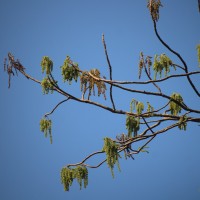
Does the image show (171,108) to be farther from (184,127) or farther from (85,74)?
(85,74)

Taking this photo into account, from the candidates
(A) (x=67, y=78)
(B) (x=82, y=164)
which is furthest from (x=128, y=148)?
(A) (x=67, y=78)

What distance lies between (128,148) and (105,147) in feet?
3.71

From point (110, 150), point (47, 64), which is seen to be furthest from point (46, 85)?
point (110, 150)

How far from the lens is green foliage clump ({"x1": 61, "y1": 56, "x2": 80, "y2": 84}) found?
5.87 metres

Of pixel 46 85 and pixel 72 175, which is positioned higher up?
pixel 46 85

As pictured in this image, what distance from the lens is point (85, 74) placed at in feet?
19.6

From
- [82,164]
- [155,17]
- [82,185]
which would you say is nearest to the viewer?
[155,17]

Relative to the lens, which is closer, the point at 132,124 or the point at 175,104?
the point at 132,124

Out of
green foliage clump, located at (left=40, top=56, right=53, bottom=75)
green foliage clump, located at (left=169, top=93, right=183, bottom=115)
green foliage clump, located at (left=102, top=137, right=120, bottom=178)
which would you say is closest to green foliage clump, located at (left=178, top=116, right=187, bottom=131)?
green foliage clump, located at (left=169, top=93, right=183, bottom=115)

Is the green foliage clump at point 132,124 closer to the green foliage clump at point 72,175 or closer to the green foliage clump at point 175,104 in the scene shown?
the green foliage clump at point 175,104

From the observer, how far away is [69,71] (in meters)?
5.89

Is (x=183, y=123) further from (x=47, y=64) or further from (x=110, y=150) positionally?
(x=47, y=64)

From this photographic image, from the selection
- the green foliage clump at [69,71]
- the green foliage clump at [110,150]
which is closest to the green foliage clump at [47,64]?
the green foliage clump at [69,71]

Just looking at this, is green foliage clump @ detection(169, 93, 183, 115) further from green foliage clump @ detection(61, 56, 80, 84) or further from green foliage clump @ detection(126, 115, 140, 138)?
green foliage clump @ detection(61, 56, 80, 84)
